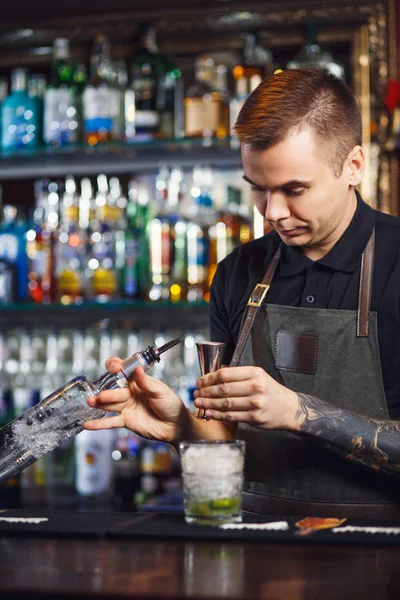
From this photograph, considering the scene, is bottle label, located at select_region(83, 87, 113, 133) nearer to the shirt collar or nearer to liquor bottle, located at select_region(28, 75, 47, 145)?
liquor bottle, located at select_region(28, 75, 47, 145)

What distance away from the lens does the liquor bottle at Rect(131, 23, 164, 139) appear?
10.0 feet

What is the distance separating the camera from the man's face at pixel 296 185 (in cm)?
158

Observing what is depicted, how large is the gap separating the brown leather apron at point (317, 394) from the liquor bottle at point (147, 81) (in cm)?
140

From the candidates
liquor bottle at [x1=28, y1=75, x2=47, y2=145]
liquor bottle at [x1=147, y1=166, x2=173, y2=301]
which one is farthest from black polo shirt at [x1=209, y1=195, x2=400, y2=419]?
liquor bottle at [x1=28, y1=75, x2=47, y2=145]

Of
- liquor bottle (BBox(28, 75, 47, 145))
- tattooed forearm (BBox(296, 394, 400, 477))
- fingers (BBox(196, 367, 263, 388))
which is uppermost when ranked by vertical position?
liquor bottle (BBox(28, 75, 47, 145))

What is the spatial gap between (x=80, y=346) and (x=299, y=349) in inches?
62.5

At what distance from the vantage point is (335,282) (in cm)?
180

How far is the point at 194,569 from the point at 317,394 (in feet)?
2.44

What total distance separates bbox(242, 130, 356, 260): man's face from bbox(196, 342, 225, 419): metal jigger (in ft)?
0.89

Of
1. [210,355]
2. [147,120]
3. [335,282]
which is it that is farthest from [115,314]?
[210,355]

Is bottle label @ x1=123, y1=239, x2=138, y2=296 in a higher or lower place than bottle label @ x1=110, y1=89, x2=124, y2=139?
lower

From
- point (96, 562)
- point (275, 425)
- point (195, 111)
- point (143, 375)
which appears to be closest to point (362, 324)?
point (275, 425)

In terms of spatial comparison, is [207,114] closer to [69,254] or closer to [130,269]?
[130,269]

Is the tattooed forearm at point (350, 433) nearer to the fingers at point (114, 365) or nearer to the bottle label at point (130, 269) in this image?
the fingers at point (114, 365)
